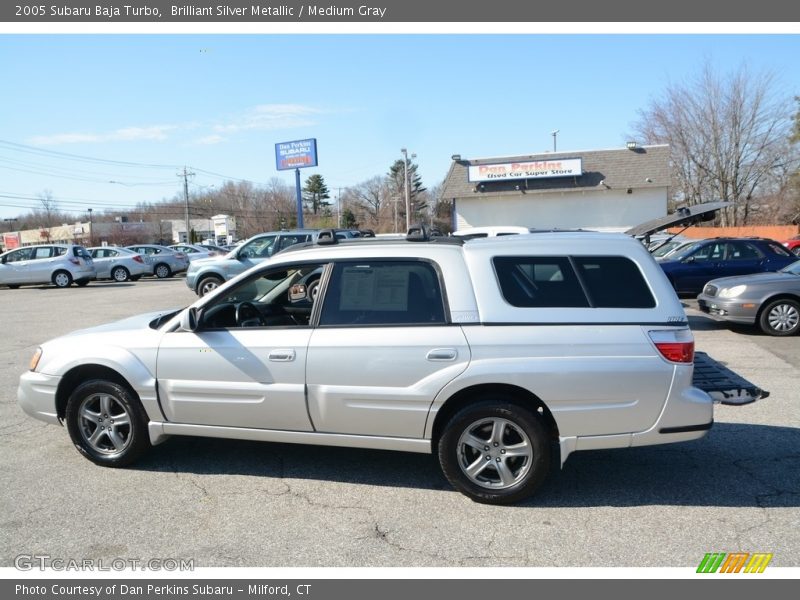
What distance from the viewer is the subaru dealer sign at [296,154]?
34750 mm

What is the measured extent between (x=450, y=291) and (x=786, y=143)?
42060 mm

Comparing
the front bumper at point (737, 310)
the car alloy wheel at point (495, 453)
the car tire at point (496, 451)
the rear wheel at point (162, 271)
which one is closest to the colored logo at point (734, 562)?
the car tire at point (496, 451)

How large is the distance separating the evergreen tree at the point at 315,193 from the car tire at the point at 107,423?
9601 centimetres

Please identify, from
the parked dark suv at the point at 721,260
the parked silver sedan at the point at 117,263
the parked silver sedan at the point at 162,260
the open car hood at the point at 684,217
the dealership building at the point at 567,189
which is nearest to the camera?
the open car hood at the point at 684,217

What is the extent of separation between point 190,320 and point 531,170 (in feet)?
96.8

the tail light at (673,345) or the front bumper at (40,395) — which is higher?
the tail light at (673,345)

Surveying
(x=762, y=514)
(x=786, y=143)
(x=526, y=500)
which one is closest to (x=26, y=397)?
(x=526, y=500)

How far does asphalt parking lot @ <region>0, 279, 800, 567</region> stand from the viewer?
3408 mm

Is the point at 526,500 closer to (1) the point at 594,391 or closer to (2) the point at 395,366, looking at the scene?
(1) the point at 594,391

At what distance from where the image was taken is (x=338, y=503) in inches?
159

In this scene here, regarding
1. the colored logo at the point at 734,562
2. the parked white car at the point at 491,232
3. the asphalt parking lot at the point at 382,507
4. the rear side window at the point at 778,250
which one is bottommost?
the colored logo at the point at 734,562

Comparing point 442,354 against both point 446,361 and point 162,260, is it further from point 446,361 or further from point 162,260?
point 162,260

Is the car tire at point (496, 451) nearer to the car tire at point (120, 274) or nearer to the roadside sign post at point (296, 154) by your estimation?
the car tire at point (120, 274)

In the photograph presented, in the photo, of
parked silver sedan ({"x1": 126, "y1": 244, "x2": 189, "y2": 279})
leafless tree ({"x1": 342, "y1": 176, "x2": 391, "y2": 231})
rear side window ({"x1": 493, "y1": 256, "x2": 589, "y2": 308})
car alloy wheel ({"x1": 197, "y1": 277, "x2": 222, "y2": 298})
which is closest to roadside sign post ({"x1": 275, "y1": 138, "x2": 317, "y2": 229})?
parked silver sedan ({"x1": 126, "y1": 244, "x2": 189, "y2": 279})
